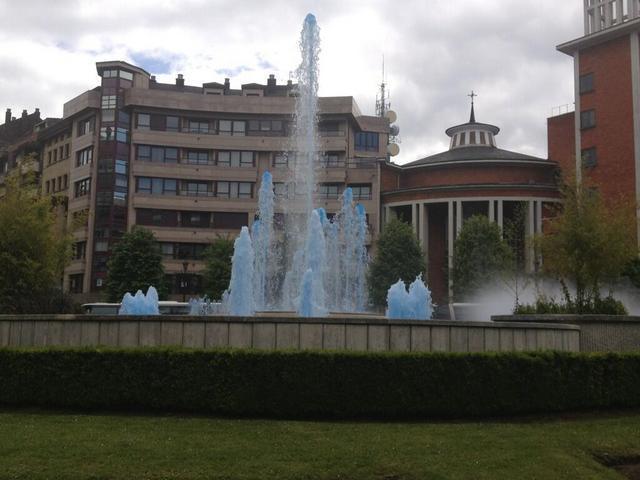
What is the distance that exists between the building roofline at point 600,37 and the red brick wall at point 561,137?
566 centimetres

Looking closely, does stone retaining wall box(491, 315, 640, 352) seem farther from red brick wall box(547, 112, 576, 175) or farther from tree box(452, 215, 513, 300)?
red brick wall box(547, 112, 576, 175)

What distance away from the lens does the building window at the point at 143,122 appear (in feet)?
196

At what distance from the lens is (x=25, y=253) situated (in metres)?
23.6

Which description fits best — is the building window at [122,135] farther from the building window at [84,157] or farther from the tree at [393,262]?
the tree at [393,262]

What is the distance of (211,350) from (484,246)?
36.9 meters

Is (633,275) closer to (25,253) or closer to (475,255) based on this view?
(475,255)

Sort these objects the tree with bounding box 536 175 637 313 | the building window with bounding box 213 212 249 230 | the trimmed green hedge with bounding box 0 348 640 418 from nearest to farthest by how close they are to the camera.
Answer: the trimmed green hedge with bounding box 0 348 640 418
the tree with bounding box 536 175 637 313
the building window with bounding box 213 212 249 230

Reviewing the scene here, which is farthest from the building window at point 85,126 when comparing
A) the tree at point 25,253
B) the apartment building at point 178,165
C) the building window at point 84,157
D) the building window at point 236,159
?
the tree at point 25,253

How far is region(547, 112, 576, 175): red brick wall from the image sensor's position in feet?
182

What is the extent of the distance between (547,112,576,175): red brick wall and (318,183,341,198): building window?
1718 cm

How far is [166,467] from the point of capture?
783cm

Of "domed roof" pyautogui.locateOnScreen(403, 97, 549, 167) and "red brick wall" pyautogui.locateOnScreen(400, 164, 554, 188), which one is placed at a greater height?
"domed roof" pyautogui.locateOnScreen(403, 97, 549, 167)

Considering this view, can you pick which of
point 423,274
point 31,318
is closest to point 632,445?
point 31,318

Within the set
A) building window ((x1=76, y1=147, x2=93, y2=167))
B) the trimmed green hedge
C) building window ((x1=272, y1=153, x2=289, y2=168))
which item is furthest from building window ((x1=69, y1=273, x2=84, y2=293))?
the trimmed green hedge
